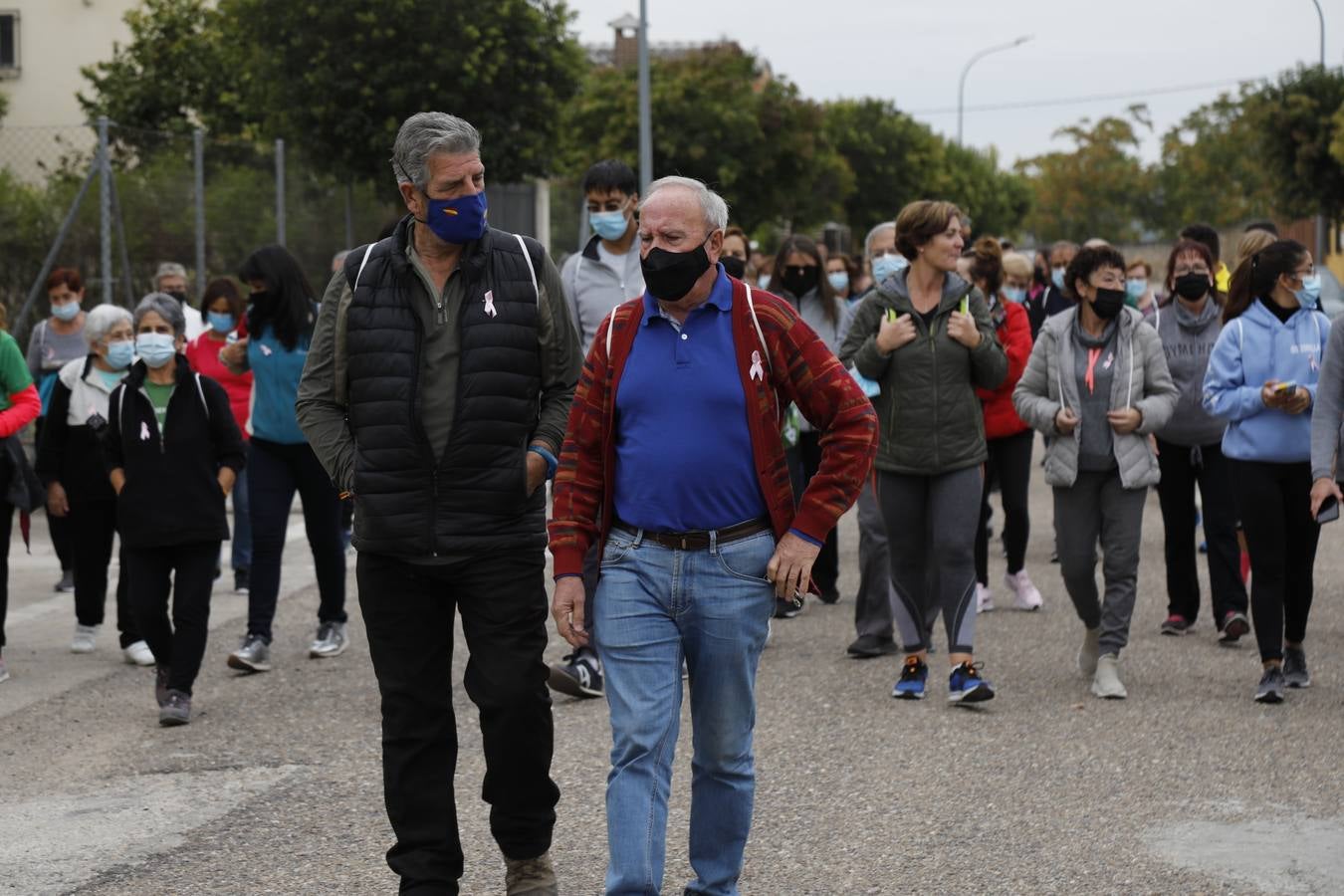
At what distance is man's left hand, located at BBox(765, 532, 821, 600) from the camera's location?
4.62 meters

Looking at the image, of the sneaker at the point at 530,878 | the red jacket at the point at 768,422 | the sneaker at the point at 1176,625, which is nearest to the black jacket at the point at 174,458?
the sneaker at the point at 530,878

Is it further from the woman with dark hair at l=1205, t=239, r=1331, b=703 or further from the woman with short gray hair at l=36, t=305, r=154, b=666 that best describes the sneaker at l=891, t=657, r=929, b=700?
the woman with short gray hair at l=36, t=305, r=154, b=666

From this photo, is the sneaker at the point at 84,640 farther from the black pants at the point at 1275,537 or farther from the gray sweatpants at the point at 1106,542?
the black pants at the point at 1275,537

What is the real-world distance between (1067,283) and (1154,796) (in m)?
2.62

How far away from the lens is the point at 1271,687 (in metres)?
7.92

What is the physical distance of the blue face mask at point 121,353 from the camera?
8844mm

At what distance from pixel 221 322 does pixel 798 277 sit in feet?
10.6

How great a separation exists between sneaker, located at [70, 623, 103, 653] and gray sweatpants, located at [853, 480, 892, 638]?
377 centimetres

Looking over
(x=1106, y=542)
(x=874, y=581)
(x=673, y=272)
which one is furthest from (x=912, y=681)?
(x=673, y=272)

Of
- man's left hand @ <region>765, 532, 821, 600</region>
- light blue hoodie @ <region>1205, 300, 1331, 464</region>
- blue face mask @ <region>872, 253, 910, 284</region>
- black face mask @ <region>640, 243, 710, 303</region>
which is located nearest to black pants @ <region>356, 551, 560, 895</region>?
man's left hand @ <region>765, 532, 821, 600</region>

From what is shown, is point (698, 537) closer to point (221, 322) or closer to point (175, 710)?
point (175, 710)

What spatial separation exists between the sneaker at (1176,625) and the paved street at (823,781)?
163 mm

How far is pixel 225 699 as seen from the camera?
8.30 meters

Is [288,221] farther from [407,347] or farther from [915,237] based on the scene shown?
[407,347]
